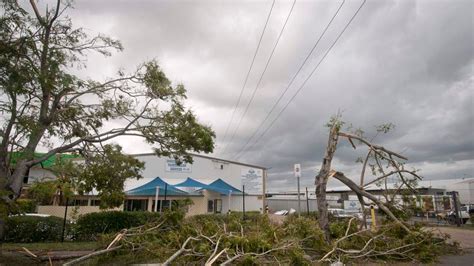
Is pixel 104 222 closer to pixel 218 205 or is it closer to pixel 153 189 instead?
pixel 153 189

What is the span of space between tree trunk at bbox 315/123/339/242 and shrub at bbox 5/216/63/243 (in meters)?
9.37

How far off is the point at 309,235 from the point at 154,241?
405cm

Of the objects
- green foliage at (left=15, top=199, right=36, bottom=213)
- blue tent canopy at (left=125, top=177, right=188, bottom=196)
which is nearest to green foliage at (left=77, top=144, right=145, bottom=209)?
green foliage at (left=15, top=199, right=36, bottom=213)

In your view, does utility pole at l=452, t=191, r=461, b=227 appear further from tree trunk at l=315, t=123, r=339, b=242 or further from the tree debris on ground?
tree trunk at l=315, t=123, r=339, b=242

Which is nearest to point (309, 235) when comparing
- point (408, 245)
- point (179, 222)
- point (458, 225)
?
point (408, 245)

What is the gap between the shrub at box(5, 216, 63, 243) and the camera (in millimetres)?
10250

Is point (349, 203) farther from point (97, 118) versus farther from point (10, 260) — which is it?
point (10, 260)

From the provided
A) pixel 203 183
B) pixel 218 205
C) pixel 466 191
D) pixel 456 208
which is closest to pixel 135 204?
pixel 203 183

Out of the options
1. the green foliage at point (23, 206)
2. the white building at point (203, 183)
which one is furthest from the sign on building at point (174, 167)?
the green foliage at point (23, 206)

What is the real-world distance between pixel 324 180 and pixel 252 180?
2069 cm

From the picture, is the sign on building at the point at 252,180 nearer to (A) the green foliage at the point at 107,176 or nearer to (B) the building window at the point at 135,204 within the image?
(B) the building window at the point at 135,204

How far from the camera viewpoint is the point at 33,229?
10508mm

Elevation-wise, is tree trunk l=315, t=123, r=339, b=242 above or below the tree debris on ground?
above

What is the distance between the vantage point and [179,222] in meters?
8.73
